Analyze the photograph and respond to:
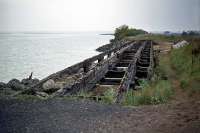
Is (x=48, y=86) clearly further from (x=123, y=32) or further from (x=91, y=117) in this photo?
(x=123, y=32)

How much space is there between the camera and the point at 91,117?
338 inches

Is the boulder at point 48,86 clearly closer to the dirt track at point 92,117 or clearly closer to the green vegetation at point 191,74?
the dirt track at point 92,117

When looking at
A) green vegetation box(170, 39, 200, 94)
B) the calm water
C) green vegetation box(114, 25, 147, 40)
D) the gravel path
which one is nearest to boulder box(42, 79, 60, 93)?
the gravel path

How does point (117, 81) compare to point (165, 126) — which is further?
point (117, 81)

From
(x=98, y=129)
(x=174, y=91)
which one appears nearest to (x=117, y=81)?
(x=174, y=91)

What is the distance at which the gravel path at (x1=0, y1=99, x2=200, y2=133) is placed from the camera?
7637mm

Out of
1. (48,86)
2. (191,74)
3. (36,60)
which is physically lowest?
(36,60)

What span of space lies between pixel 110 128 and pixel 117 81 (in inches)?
374

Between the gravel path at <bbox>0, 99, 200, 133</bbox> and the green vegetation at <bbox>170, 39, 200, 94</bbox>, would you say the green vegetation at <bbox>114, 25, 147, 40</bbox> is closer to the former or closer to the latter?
the green vegetation at <bbox>170, 39, 200, 94</bbox>

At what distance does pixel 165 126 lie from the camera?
7.83m

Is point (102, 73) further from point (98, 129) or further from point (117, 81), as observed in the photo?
point (98, 129)

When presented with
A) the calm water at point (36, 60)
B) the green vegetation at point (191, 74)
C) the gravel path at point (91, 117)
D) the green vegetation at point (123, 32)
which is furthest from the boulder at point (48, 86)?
the green vegetation at point (123, 32)

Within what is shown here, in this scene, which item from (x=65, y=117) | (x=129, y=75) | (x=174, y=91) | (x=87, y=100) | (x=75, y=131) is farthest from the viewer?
(x=129, y=75)

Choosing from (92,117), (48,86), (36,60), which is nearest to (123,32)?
(36,60)
